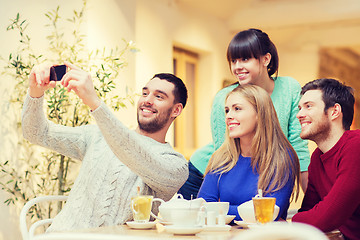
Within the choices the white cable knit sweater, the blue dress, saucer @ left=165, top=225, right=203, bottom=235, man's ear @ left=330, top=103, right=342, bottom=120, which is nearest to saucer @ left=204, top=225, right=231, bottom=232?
saucer @ left=165, top=225, right=203, bottom=235

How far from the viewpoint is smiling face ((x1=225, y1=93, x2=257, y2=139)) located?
220cm

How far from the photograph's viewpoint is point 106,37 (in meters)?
4.46

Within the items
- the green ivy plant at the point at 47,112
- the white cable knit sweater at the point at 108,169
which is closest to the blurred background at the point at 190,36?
the green ivy plant at the point at 47,112

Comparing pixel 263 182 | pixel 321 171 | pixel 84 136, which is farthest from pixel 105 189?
pixel 321 171

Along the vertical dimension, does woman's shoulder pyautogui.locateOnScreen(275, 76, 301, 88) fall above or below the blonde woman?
above

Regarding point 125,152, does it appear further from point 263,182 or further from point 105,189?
point 263,182

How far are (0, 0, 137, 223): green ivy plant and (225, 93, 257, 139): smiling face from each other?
5.35 ft

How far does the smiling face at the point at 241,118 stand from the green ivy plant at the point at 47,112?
1630 mm

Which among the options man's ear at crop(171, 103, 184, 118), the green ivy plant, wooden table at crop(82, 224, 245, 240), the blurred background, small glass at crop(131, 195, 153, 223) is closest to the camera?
wooden table at crop(82, 224, 245, 240)

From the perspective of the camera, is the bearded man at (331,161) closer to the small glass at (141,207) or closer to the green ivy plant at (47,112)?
the small glass at (141,207)

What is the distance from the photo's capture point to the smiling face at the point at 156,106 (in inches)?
99.3

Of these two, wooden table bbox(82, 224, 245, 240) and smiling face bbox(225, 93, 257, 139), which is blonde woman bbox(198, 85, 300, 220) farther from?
wooden table bbox(82, 224, 245, 240)

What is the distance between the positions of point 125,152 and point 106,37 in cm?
253

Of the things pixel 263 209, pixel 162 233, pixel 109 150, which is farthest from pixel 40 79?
pixel 263 209
